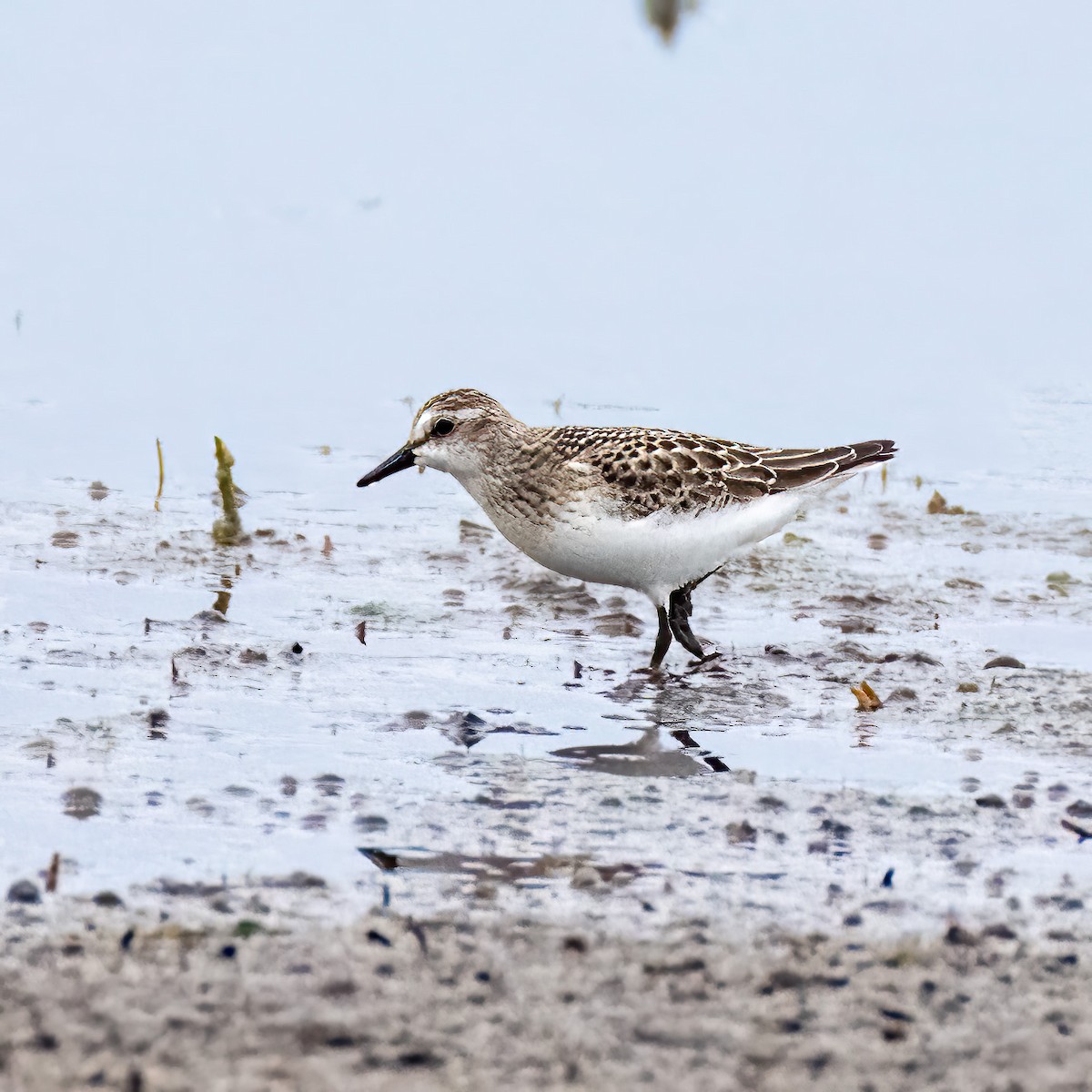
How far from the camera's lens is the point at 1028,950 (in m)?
5.52

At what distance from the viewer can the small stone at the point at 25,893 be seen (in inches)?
221

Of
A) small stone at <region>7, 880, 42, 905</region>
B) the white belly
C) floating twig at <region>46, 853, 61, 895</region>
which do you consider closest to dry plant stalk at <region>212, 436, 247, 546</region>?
the white belly

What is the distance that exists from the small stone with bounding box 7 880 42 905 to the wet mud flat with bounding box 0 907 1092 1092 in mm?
191

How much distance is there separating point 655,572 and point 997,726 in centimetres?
188

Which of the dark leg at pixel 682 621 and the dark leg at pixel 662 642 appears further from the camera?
the dark leg at pixel 682 621

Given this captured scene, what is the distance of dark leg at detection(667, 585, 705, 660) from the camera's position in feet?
30.0

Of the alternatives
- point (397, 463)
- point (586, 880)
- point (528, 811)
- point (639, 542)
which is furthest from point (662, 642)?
point (586, 880)

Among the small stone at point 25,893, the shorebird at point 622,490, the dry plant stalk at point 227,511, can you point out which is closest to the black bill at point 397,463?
the shorebird at point 622,490

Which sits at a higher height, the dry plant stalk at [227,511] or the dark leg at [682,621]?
the dry plant stalk at [227,511]

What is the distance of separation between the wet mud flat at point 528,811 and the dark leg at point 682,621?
10 centimetres

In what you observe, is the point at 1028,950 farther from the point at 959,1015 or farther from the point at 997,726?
the point at 997,726

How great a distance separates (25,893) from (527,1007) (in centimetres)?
181

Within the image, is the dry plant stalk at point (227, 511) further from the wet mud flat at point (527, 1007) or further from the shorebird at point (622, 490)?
the wet mud flat at point (527, 1007)

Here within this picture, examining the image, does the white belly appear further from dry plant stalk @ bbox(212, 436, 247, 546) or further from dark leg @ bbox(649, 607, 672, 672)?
dry plant stalk @ bbox(212, 436, 247, 546)
